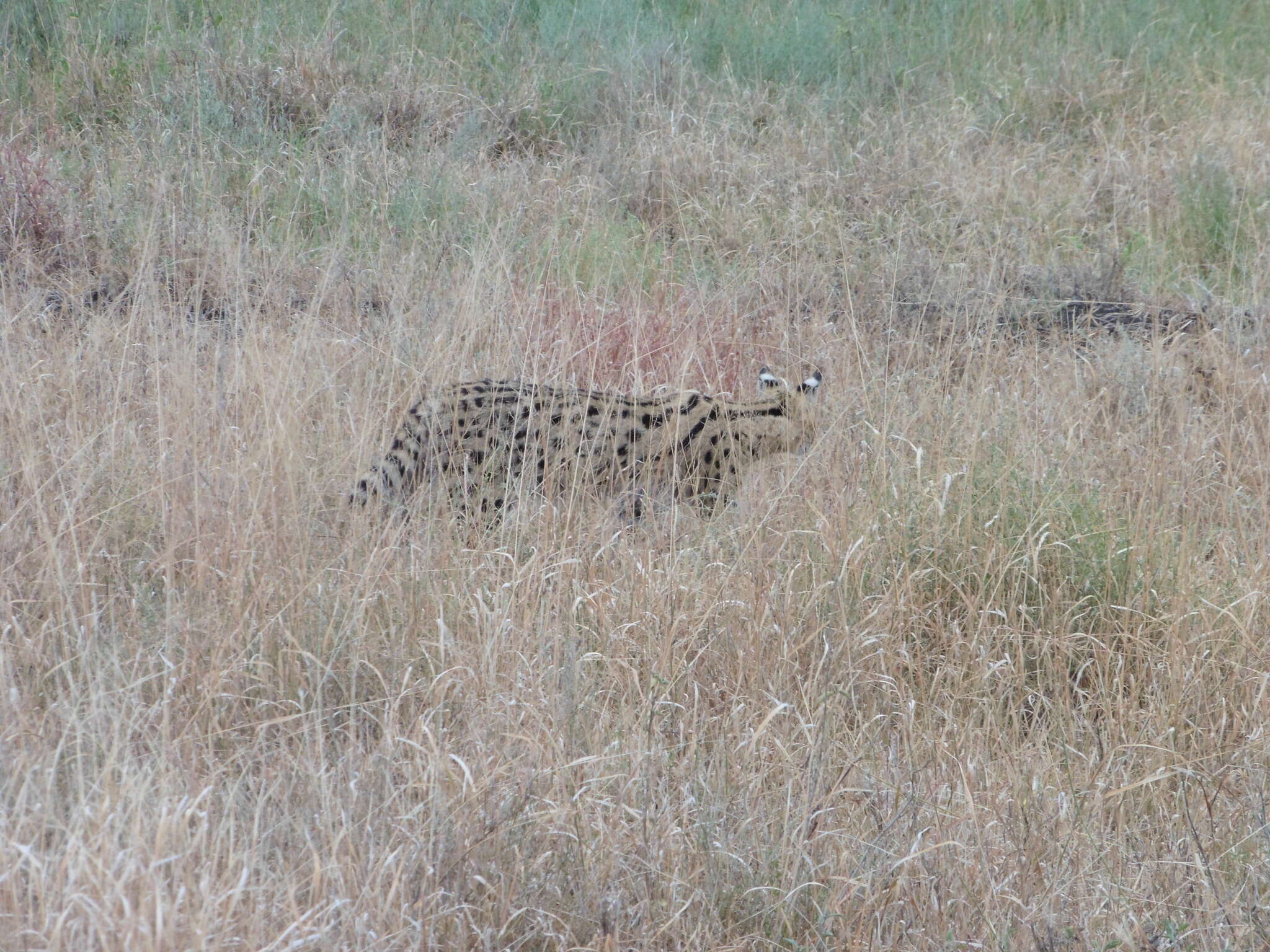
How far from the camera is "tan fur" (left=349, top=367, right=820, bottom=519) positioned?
176 inches

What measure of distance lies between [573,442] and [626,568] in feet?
2.27

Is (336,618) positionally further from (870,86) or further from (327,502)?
(870,86)

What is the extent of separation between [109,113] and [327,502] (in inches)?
215

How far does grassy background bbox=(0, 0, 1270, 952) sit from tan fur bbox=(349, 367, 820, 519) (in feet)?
0.51

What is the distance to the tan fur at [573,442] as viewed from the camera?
4469 mm

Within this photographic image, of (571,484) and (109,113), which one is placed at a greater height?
(109,113)

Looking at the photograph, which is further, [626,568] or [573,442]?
[573,442]

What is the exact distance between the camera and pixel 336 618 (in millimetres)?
3469

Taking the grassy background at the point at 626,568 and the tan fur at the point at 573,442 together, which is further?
the tan fur at the point at 573,442

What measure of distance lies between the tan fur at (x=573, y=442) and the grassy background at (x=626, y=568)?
0.51ft

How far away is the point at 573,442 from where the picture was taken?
4.56 metres

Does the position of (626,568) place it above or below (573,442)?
below

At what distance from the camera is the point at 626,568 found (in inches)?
159

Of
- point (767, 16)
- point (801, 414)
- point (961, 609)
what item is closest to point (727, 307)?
point (801, 414)
